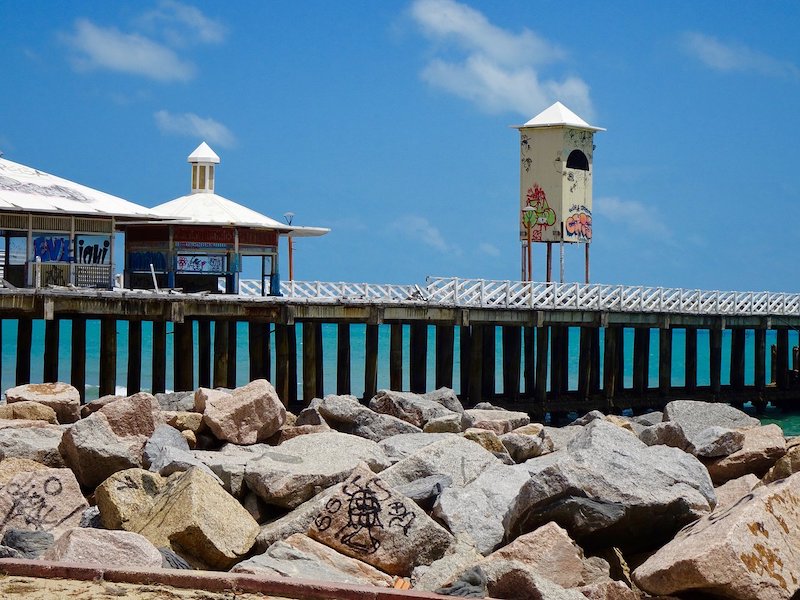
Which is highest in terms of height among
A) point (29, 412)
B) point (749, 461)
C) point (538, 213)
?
point (538, 213)

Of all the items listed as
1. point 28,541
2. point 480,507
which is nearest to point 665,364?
point 480,507

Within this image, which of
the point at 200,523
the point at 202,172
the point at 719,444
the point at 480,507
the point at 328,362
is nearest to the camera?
the point at 200,523

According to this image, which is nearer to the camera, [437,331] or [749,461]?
[749,461]

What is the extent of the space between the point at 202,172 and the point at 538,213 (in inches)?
418

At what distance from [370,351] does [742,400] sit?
15.3m

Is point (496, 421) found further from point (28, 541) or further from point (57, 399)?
point (28, 541)

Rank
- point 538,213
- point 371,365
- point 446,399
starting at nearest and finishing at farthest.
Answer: point 446,399, point 371,365, point 538,213

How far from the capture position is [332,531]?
37.1 ft

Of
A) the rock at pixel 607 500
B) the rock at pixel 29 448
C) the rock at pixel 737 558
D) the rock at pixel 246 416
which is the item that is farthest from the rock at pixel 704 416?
the rock at pixel 737 558

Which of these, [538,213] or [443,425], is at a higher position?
[538,213]

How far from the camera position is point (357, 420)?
18.7 metres

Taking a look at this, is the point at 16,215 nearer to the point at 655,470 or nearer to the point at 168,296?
the point at 168,296

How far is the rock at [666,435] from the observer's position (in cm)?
1680

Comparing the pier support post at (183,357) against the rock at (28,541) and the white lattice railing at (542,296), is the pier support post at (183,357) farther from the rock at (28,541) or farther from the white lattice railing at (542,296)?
the rock at (28,541)
